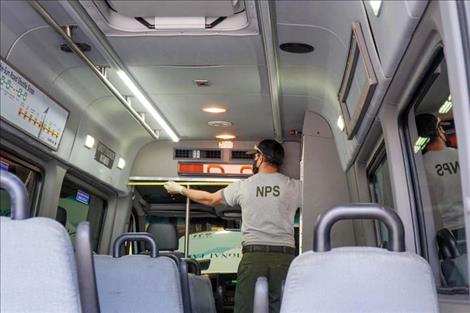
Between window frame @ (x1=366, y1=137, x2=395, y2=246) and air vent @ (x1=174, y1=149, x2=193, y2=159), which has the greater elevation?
air vent @ (x1=174, y1=149, x2=193, y2=159)

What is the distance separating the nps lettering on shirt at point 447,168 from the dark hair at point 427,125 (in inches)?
6.5

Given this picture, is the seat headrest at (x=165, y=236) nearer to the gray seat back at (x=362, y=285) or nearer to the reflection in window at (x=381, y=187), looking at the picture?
the reflection in window at (x=381, y=187)

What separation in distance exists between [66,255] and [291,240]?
308 cm

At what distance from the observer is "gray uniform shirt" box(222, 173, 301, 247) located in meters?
4.34

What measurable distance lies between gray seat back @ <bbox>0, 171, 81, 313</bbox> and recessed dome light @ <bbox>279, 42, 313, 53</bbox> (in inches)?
126

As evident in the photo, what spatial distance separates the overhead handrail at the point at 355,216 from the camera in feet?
5.52

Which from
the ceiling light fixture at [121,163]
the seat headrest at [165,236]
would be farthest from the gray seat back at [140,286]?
the ceiling light fixture at [121,163]

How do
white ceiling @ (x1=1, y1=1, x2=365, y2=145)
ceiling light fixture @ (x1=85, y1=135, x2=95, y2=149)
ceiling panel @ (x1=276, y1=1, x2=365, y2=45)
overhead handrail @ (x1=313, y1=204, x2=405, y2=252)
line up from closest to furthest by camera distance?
overhead handrail @ (x1=313, y1=204, x2=405, y2=252) → ceiling panel @ (x1=276, y1=1, x2=365, y2=45) → white ceiling @ (x1=1, y1=1, x2=365, y2=145) → ceiling light fixture @ (x1=85, y1=135, x2=95, y2=149)

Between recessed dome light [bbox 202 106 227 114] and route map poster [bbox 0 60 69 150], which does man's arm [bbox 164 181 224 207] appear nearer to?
route map poster [bbox 0 60 69 150]

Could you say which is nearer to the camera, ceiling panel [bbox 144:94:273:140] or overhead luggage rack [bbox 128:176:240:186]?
ceiling panel [bbox 144:94:273:140]

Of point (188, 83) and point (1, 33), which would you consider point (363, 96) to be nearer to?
point (188, 83)

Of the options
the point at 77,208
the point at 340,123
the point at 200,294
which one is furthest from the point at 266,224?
the point at 77,208

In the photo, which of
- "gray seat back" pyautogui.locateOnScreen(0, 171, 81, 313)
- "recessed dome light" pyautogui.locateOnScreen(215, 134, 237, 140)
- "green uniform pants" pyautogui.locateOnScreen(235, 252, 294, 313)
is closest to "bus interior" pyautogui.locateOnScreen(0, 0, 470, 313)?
"gray seat back" pyautogui.locateOnScreen(0, 171, 81, 313)

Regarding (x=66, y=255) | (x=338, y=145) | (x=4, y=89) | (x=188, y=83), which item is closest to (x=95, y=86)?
(x=188, y=83)
